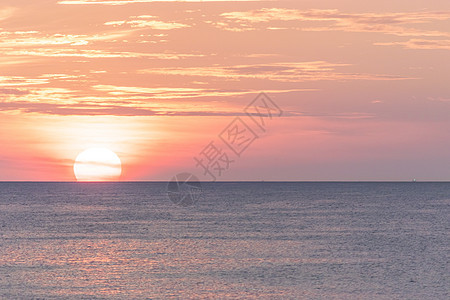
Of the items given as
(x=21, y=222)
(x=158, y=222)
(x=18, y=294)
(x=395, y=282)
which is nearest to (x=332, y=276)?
(x=395, y=282)

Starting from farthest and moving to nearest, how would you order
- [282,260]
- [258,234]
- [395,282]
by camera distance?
[258,234]
[282,260]
[395,282]

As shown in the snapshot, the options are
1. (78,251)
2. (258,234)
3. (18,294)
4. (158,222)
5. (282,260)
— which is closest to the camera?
(18,294)

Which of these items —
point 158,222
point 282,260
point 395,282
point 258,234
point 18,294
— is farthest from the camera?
point 158,222

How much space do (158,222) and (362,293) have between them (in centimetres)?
5023

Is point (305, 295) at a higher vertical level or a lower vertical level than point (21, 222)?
higher

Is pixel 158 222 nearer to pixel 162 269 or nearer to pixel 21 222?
pixel 21 222

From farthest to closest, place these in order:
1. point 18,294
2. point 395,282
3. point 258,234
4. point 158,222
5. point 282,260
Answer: point 158,222 → point 258,234 → point 282,260 → point 395,282 → point 18,294

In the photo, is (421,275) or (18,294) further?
(421,275)

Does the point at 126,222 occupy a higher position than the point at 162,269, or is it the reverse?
the point at 162,269

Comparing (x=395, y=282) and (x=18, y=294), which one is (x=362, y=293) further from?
(x=18, y=294)

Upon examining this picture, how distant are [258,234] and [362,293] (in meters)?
30.0

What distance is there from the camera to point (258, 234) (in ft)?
209

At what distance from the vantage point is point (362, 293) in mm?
33938

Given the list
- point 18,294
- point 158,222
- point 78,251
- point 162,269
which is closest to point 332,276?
point 162,269
